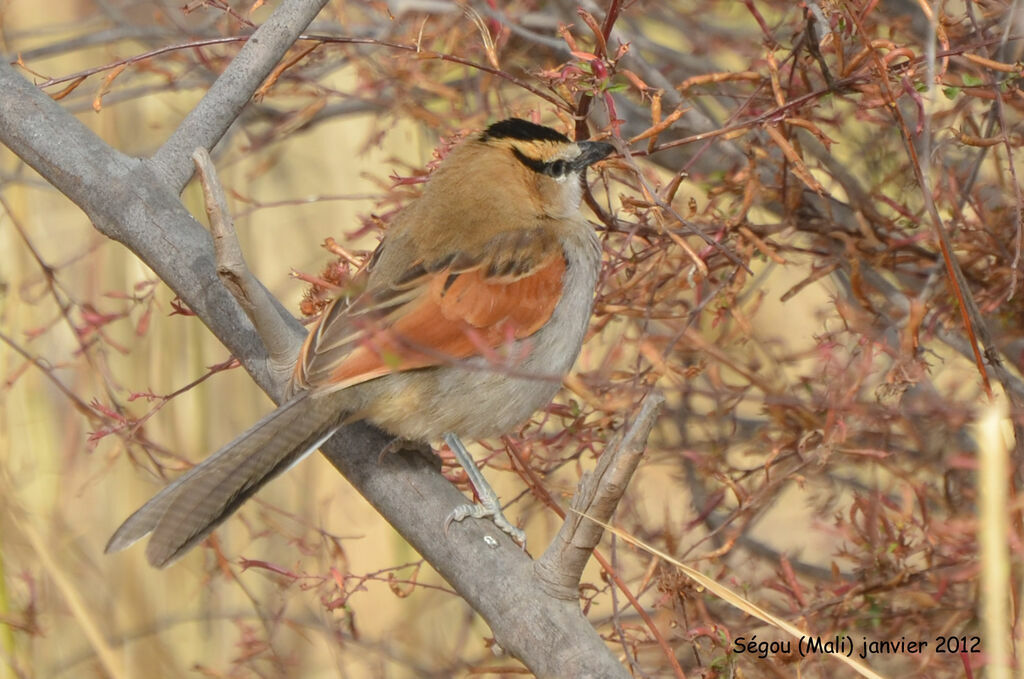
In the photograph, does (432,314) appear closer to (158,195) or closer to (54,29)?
(158,195)

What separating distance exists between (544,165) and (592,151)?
1.29 feet

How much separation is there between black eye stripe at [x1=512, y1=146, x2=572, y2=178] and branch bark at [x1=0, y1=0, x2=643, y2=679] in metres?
0.96

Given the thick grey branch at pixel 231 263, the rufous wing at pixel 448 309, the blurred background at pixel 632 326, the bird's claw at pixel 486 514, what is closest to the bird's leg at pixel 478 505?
the bird's claw at pixel 486 514

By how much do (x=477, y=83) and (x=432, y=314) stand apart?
1.55 metres

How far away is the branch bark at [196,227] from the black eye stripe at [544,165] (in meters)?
0.96

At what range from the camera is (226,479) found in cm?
294

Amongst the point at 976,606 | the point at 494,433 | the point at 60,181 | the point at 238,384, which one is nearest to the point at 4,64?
the point at 60,181

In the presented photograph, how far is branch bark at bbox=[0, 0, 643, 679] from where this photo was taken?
3.06 metres

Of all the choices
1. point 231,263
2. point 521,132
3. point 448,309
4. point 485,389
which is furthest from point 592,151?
point 231,263

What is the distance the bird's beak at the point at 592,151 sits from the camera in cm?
356

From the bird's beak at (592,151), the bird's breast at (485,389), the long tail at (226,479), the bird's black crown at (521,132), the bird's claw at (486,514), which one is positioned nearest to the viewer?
the long tail at (226,479)

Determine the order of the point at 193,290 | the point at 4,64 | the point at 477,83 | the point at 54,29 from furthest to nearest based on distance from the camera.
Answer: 1. the point at 54,29
2. the point at 477,83
3. the point at 4,64
4. the point at 193,290

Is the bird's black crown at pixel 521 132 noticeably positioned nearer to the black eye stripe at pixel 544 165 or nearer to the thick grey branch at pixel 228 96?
the black eye stripe at pixel 544 165

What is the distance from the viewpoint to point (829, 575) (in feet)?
14.0
